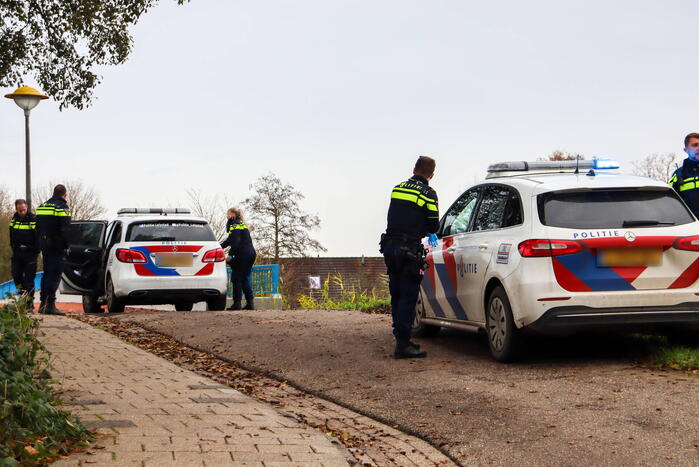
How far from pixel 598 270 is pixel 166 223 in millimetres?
9971

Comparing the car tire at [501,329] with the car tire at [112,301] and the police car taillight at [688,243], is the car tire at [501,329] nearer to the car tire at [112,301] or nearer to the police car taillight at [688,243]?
the police car taillight at [688,243]

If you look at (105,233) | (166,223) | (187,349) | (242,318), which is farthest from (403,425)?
(105,233)

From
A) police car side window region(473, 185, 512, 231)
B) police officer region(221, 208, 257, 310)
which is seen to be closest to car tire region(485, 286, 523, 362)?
police car side window region(473, 185, 512, 231)

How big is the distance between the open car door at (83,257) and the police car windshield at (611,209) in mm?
11201

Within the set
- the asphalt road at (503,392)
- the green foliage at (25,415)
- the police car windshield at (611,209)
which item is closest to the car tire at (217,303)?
the asphalt road at (503,392)

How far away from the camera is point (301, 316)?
14.9m

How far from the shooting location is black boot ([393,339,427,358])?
31.7ft

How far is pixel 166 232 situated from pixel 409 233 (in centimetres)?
811

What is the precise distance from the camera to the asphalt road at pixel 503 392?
6.00 meters

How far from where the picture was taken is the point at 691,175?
1130 cm

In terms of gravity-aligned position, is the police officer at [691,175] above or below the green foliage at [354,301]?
above

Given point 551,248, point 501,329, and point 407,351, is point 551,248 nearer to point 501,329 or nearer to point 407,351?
point 501,329

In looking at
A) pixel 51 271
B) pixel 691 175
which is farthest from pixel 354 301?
pixel 691 175

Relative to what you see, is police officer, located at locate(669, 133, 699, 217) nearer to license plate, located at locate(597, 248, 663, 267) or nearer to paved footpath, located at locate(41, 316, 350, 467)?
license plate, located at locate(597, 248, 663, 267)
